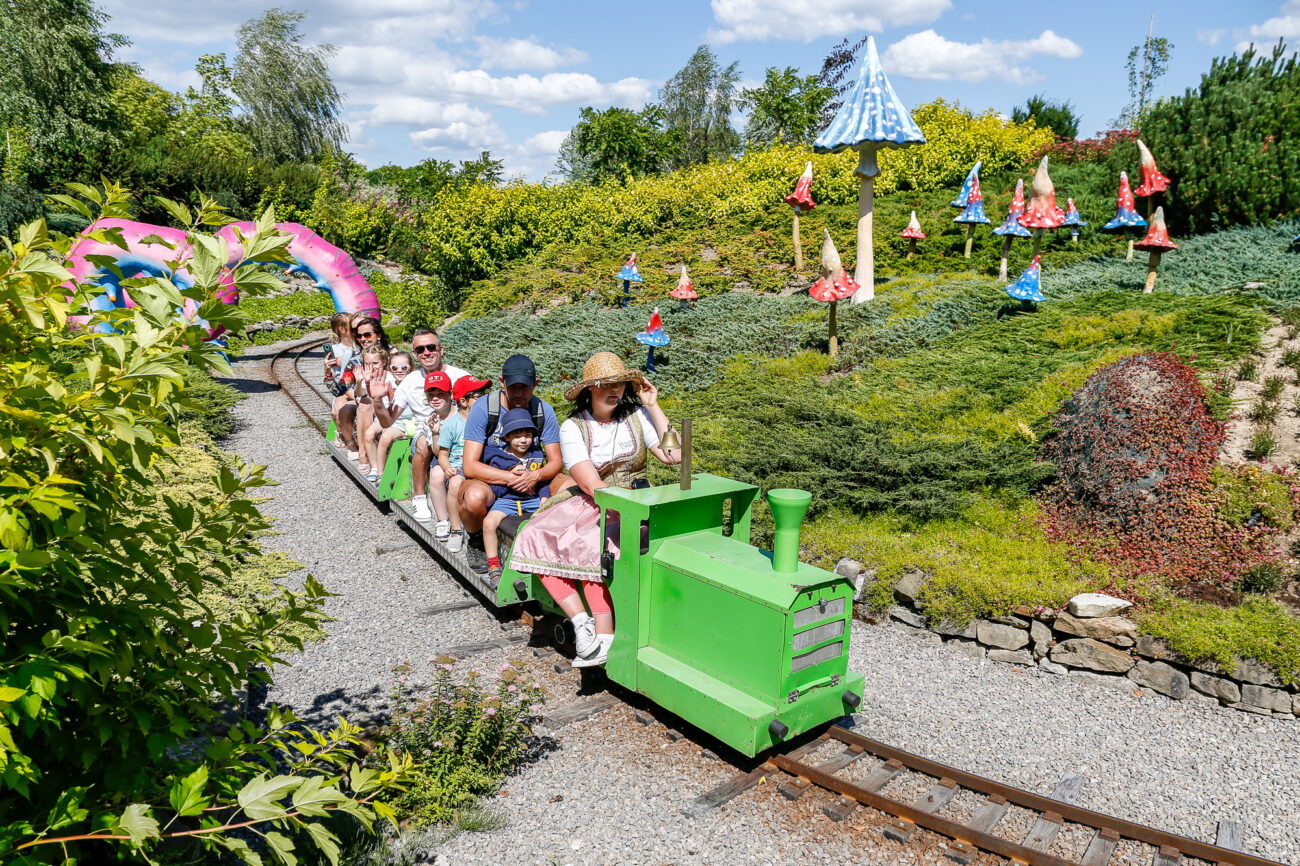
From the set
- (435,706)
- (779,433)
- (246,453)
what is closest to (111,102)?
(246,453)

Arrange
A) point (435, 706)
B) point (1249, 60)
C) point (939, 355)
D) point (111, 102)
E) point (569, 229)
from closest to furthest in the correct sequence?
point (435, 706) → point (939, 355) → point (1249, 60) → point (569, 229) → point (111, 102)

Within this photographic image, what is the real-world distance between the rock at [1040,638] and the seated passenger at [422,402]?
16.5 feet

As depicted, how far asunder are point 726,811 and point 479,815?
48.2 inches

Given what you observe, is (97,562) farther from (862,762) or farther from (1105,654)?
(1105,654)

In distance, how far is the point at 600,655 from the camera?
4.73 meters

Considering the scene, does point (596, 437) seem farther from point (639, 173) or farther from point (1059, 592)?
point (639, 173)

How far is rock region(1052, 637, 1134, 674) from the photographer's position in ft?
17.6

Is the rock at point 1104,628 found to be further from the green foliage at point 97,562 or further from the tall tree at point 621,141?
the tall tree at point 621,141

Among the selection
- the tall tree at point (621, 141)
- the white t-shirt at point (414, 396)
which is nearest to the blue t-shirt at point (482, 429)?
the white t-shirt at point (414, 396)

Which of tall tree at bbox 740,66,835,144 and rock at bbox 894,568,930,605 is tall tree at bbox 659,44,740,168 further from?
rock at bbox 894,568,930,605

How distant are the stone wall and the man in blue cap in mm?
2992

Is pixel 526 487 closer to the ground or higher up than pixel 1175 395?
closer to the ground

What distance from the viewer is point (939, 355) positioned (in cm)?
1041

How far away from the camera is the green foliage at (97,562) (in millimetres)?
1804
